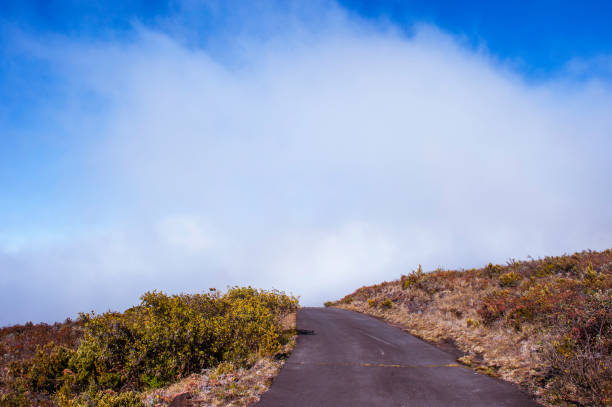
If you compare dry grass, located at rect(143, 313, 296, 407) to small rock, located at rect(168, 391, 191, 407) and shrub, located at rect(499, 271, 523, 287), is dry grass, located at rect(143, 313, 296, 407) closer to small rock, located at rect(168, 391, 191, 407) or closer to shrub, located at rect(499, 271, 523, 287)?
small rock, located at rect(168, 391, 191, 407)

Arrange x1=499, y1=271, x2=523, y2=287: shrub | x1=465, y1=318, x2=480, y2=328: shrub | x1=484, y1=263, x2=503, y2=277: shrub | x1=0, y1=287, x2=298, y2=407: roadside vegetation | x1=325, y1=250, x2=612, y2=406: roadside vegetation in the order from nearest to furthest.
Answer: x1=325, y1=250, x2=612, y2=406: roadside vegetation < x1=0, y1=287, x2=298, y2=407: roadside vegetation < x1=465, y1=318, x2=480, y2=328: shrub < x1=499, y1=271, x2=523, y2=287: shrub < x1=484, y1=263, x2=503, y2=277: shrub

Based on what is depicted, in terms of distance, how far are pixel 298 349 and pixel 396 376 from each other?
12.4 ft

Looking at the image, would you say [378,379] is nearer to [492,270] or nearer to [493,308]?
[493,308]

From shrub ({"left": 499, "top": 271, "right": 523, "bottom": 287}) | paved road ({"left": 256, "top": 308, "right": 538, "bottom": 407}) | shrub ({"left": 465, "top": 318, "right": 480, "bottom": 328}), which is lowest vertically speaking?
paved road ({"left": 256, "top": 308, "right": 538, "bottom": 407})

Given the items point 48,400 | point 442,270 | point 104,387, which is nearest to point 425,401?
point 104,387

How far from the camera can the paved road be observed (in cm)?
714

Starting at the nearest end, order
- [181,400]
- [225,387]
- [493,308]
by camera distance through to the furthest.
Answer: [181,400]
[225,387]
[493,308]

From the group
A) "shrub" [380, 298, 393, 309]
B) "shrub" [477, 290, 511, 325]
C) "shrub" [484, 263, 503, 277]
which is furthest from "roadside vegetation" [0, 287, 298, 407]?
"shrub" [484, 263, 503, 277]

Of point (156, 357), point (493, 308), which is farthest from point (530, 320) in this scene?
point (156, 357)

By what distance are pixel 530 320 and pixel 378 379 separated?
22.3 feet

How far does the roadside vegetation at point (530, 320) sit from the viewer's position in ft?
23.5

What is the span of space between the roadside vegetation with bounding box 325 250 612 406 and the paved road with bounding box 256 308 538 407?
2.80 ft

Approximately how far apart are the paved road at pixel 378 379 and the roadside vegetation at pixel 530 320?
0.85 meters

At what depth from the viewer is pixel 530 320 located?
38.1 ft
